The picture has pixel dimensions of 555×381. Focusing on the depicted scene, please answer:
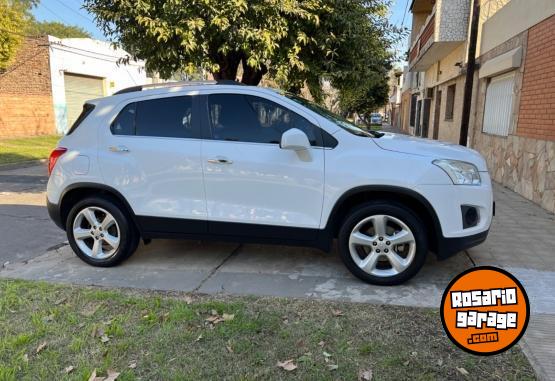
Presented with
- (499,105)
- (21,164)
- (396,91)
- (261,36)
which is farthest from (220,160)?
(396,91)

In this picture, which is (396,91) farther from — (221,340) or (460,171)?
(221,340)

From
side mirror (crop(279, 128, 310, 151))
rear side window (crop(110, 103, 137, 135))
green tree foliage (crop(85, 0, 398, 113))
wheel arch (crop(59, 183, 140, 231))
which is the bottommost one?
wheel arch (crop(59, 183, 140, 231))

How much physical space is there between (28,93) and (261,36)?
20128 mm

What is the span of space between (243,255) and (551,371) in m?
3.05

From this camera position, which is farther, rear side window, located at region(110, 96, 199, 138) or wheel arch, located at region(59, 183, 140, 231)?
wheel arch, located at region(59, 183, 140, 231)

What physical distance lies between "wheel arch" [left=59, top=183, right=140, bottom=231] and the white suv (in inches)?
0.5

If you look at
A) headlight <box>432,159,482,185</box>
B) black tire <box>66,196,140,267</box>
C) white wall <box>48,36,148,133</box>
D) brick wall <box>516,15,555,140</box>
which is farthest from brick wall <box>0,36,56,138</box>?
headlight <box>432,159,482,185</box>

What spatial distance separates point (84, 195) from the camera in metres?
4.79

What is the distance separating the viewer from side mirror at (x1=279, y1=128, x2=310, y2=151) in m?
3.89

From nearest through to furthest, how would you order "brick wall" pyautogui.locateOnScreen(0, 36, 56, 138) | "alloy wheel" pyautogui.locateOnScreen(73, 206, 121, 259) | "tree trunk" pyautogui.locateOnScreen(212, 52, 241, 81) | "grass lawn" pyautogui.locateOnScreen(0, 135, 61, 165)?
"alloy wheel" pyautogui.locateOnScreen(73, 206, 121, 259) → "tree trunk" pyautogui.locateOnScreen(212, 52, 241, 81) → "grass lawn" pyautogui.locateOnScreen(0, 135, 61, 165) → "brick wall" pyautogui.locateOnScreen(0, 36, 56, 138)

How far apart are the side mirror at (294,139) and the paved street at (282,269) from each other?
129cm

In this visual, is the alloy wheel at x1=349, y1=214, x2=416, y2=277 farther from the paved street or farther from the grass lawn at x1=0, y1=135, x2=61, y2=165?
the grass lawn at x1=0, y1=135, x2=61, y2=165

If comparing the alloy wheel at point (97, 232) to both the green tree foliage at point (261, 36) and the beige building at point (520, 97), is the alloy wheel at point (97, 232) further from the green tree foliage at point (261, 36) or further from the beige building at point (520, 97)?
the beige building at point (520, 97)

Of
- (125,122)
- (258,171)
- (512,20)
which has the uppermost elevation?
(512,20)
